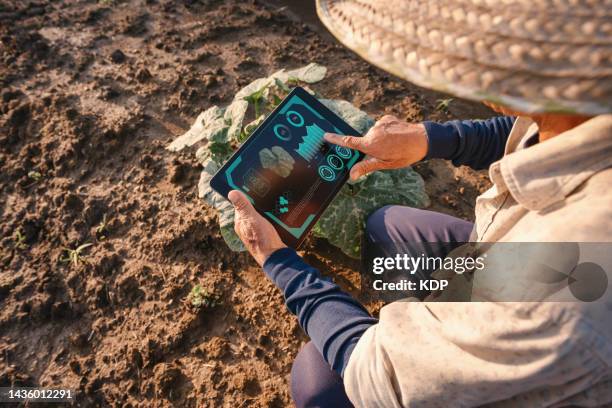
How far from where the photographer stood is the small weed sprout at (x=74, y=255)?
2.31 m

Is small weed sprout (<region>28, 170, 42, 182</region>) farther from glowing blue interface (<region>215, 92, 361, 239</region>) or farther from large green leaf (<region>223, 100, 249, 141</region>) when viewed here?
glowing blue interface (<region>215, 92, 361, 239</region>)

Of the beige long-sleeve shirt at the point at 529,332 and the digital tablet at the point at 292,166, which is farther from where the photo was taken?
the digital tablet at the point at 292,166

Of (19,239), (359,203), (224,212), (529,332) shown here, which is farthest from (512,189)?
(19,239)

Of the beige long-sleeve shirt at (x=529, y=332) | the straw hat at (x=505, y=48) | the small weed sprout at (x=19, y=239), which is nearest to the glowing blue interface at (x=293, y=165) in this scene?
the beige long-sleeve shirt at (x=529, y=332)

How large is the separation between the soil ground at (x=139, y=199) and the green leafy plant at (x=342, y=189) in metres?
0.27

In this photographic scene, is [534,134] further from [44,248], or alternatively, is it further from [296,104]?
[44,248]

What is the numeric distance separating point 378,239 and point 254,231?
67 centimetres

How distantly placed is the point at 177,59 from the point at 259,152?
73.8 inches

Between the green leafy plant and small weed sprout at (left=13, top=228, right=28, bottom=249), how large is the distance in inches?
43.2

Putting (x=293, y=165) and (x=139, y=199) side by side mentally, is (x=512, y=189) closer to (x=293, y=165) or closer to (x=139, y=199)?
(x=293, y=165)

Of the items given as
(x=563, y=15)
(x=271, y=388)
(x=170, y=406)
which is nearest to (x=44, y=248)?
(x=170, y=406)

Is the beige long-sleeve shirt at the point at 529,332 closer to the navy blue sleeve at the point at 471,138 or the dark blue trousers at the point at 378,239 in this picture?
the dark blue trousers at the point at 378,239

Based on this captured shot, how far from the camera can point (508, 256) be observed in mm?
998

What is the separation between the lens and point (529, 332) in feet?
2.71
